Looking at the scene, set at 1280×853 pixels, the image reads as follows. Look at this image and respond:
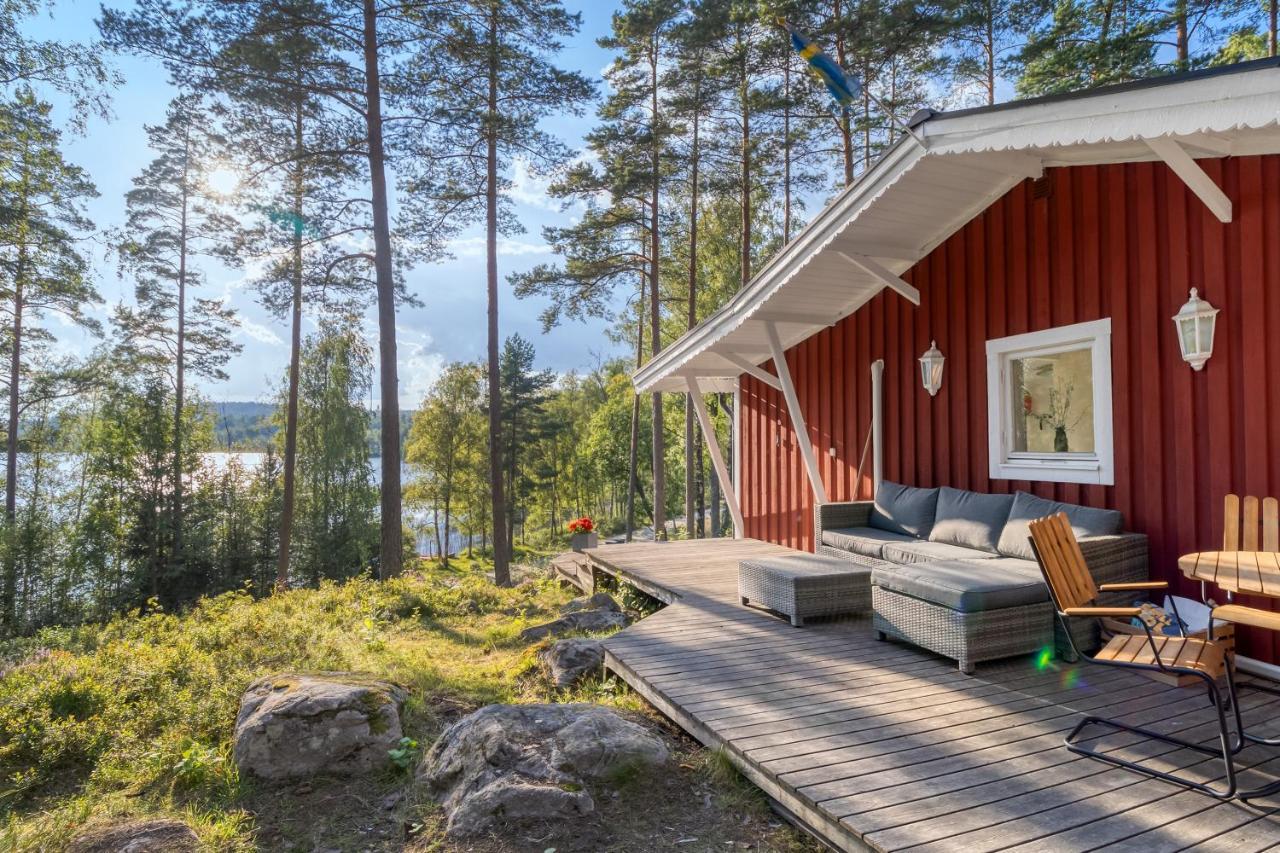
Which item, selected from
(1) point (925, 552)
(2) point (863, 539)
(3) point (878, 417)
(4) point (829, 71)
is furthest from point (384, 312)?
(1) point (925, 552)

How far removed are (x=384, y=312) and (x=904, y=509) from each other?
6755 mm

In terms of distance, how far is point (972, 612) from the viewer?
3301mm

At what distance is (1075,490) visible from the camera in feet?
14.1

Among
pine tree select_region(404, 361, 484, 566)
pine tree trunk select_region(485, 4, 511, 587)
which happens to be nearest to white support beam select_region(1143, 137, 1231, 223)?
pine tree trunk select_region(485, 4, 511, 587)

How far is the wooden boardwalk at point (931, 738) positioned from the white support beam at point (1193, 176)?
94.3 inches

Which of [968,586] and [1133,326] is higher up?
[1133,326]

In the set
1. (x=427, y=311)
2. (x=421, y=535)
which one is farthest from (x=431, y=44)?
(x=421, y=535)

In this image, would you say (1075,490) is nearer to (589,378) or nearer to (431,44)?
(431,44)

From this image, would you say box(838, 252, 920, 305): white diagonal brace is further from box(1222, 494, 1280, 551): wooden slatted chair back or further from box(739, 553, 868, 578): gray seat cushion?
box(1222, 494, 1280, 551): wooden slatted chair back

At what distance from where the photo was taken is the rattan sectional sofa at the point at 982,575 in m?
3.34

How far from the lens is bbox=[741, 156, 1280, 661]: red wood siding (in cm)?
326

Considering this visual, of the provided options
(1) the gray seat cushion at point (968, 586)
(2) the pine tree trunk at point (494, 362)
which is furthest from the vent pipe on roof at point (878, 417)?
Result: (2) the pine tree trunk at point (494, 362)

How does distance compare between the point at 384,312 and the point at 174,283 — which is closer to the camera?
the point at 384,312

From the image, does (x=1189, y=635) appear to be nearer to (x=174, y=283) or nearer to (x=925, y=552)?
(x=925, y=552)
